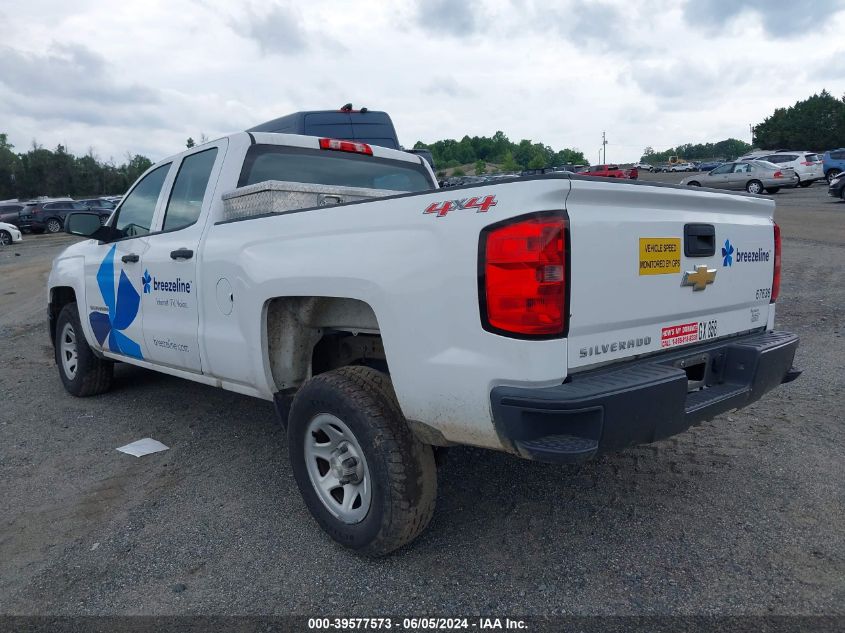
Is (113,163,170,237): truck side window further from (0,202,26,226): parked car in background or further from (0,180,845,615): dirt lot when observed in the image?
(0,202,26,226): parked car in background

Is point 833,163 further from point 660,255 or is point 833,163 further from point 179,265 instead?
point 179,265

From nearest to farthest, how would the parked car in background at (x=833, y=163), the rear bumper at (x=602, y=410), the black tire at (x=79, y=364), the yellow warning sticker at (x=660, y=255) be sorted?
the rear bumper at (x=602, y=410) → the yellow warning sticker at (x=660, y=255) → the black tire at (x=79, y=364) → the parked car in background at (x=833, y=163)

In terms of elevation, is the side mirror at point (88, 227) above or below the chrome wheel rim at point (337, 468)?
above

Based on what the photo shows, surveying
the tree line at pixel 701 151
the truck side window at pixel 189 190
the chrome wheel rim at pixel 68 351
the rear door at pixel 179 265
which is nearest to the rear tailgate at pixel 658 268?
the rear door at pixel 179 265

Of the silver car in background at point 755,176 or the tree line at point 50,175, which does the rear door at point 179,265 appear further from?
the tree line at point 50,175

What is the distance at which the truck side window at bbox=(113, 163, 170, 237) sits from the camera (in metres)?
4.77

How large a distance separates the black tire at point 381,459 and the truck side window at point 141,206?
97.5 inches

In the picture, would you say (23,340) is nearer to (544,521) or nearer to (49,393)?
(49,393)

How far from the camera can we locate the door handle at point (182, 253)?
3.93m

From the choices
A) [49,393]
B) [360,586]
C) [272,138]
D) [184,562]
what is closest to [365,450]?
[360,586]

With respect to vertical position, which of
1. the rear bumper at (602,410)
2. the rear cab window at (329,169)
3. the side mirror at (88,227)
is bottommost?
the rear bumper at (602,410)


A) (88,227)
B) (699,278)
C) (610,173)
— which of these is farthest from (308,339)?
(610,173)

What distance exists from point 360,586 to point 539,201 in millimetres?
1729

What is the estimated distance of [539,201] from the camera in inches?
94.0
